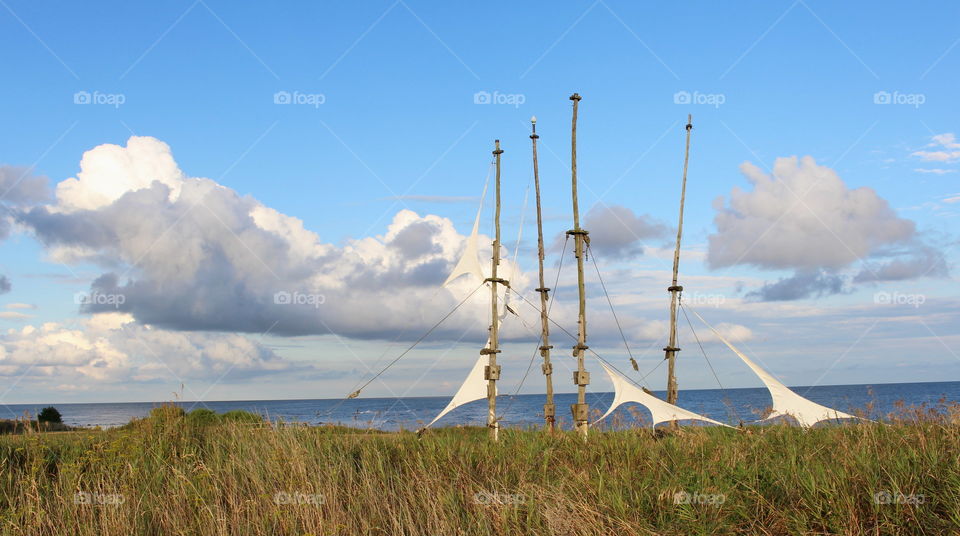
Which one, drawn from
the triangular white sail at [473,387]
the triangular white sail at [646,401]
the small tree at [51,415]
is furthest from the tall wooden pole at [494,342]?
the small tree at [51,415]

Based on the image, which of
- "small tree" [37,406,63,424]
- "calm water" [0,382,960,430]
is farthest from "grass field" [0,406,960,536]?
"small tree" [37,406,63,424]

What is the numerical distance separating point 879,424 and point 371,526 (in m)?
7.90

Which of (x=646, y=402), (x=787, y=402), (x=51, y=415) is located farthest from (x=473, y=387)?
(x=51, y=415)

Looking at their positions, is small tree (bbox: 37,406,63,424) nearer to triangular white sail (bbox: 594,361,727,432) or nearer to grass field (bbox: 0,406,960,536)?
grass field (bbox: 0,406,960,536)

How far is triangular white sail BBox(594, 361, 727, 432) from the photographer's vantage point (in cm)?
1872

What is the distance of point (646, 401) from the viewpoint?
766 inches

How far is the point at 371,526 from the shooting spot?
8.29 metres

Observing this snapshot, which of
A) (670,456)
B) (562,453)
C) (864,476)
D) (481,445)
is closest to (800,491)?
(864,476)

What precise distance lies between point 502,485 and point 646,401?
443 inches

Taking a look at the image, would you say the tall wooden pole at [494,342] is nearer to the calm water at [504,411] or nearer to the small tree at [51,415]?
the calm water at [504,411]

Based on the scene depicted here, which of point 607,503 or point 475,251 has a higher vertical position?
point 475,251

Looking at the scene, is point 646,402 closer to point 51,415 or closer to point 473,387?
point 473,387

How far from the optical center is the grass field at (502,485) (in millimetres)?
7336

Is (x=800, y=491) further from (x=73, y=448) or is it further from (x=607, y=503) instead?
(x=73, y=448)
